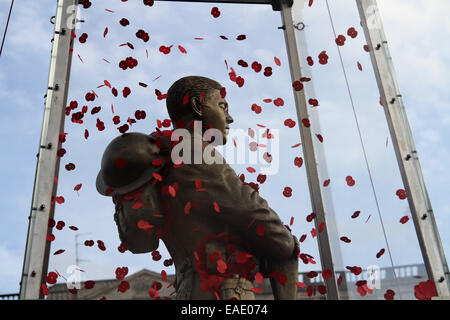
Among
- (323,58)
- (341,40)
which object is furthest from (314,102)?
(341,40)

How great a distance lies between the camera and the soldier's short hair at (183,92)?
2.08 meters

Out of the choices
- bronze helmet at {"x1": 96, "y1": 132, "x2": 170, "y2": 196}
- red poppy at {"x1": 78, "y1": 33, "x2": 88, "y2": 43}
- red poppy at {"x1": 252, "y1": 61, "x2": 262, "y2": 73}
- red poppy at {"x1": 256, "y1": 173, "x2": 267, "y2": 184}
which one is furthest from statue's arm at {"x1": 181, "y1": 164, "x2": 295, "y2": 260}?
red poppy at {"x1": 78, "y1": 33, "x2": 88, "y2": 43}

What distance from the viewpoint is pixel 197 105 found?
2072mm

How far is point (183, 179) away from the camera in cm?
191

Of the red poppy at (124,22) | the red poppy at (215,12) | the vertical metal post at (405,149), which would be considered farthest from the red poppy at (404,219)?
the red poppy at (124,22)

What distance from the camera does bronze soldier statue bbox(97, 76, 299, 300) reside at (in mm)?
1835

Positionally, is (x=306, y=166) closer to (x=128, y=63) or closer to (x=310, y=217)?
(x=310, y=217)

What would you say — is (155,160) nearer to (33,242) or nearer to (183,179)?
(183,179)

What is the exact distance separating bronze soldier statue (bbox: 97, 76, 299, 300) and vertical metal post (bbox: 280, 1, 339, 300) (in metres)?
0.61

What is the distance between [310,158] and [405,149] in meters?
0.53

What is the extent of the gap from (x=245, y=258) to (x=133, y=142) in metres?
0.62

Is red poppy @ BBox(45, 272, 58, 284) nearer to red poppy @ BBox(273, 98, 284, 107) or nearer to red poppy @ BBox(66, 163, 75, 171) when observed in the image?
red poppy @ BBox(66, 163, 75, 171)

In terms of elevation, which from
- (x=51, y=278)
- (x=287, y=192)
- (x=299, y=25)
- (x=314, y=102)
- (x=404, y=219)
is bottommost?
(x=51, y=278)
